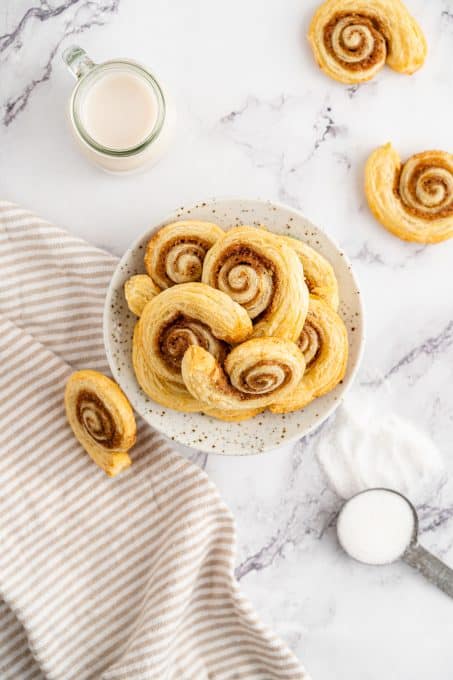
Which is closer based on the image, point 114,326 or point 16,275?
point 114,326

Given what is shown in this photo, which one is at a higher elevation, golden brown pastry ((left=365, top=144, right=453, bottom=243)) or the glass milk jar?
golden brown pastry ((left=365, top=144, right=453, bottom=243))

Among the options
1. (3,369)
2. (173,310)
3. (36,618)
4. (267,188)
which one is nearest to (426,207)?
(267,188)

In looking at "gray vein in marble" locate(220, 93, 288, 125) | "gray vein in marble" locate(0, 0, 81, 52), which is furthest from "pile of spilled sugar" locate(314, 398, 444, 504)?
"gray vein in marble" locate(0, 0, 81, 52)

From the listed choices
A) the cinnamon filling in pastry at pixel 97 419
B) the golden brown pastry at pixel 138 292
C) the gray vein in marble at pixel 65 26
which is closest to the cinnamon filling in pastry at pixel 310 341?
the golden brown pastry at pixel 138 292

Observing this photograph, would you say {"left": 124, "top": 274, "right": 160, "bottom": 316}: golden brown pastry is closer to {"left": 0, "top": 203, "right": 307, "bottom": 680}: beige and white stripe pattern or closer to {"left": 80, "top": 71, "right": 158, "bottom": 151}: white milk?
{"left": 0, "top": 203, "right": 307, "bottom": 680}: beige and white stripe pattern

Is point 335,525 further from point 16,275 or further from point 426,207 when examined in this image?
point 16,275

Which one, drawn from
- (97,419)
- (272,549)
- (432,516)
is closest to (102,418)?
(97,419)
